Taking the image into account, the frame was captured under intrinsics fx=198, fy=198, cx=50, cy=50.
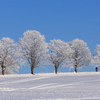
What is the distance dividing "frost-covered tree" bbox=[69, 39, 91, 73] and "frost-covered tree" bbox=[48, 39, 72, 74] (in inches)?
170

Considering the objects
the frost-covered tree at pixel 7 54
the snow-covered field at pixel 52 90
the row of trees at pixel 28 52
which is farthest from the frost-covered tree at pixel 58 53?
the snow-covered field at pixel 52 90

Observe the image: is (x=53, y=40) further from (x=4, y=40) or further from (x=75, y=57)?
(x=4, y=40)

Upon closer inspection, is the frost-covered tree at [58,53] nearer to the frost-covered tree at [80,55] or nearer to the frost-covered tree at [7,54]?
the frost-covered tree at [80,55]

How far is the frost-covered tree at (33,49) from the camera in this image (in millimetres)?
39594

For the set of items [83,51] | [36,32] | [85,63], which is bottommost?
[85,63]

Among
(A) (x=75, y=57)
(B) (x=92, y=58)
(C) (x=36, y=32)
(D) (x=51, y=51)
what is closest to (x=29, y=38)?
(C) (x=36, y=32)

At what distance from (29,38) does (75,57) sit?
1711 centimetres

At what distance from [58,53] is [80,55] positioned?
8.26 meters

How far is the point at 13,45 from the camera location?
41.4 meters

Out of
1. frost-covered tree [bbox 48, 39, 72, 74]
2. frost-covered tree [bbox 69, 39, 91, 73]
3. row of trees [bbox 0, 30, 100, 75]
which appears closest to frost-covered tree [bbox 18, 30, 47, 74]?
row of trees [bbox 0, 30, 100, 75]

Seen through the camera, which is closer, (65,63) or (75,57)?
(65,63)

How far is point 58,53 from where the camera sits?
156 feet

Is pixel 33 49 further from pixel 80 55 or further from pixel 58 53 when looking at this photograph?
pixel 80 55

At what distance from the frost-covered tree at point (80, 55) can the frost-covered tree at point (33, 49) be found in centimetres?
1351
